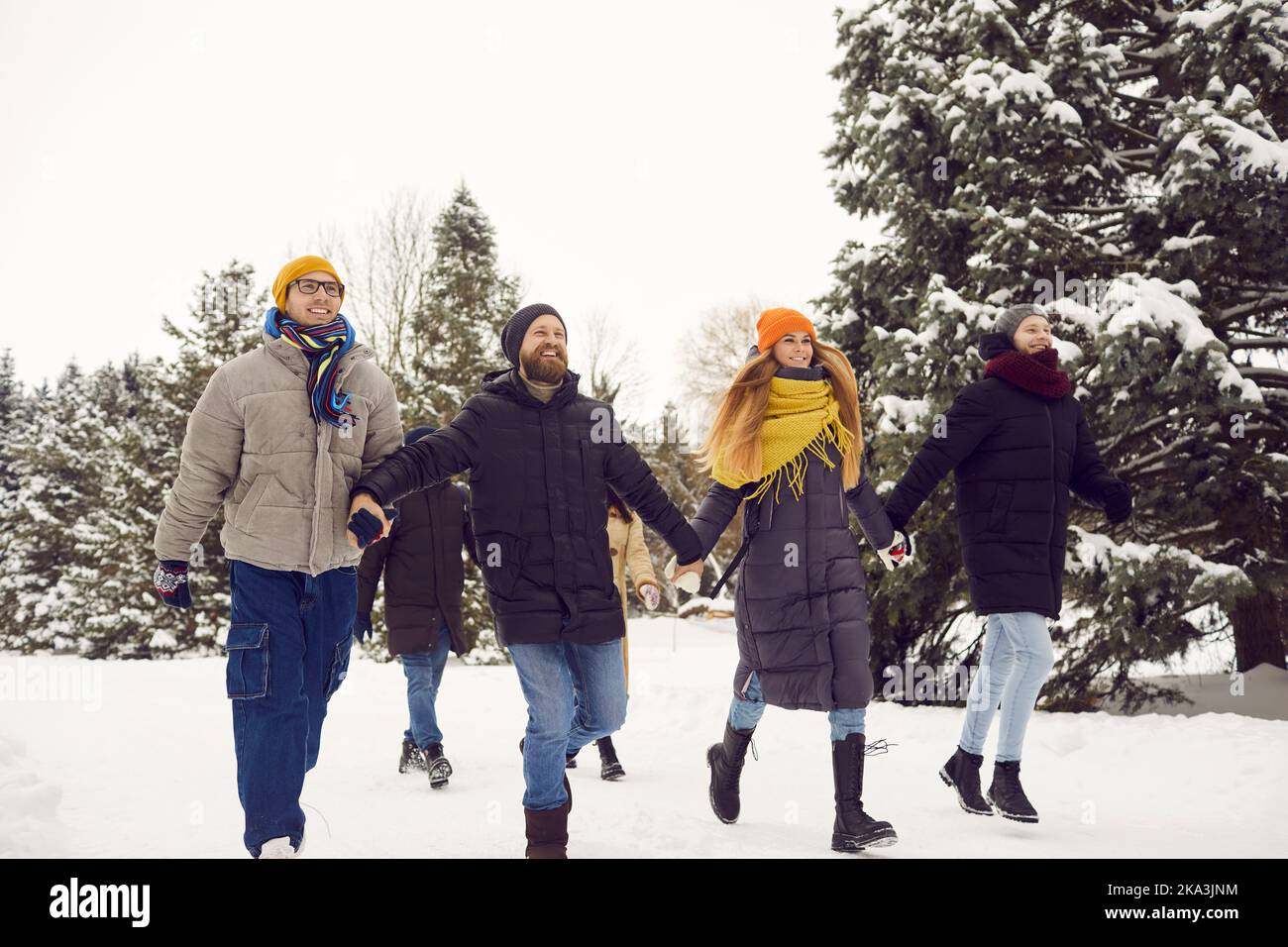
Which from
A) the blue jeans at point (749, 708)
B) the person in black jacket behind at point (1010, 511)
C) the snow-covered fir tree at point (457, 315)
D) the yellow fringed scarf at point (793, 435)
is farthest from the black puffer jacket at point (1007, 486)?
the snow-covered fir tree at point (457, 315)

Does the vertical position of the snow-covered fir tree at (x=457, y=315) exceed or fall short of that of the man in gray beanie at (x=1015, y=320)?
it exceeds it

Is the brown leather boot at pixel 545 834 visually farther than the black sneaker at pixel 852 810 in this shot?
No

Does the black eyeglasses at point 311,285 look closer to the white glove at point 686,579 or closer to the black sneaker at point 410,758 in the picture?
the white glove at point 686,579

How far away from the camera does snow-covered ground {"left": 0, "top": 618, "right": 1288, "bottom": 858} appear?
14.1 feet

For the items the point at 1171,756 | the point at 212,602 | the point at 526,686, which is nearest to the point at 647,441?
the point at 212,602

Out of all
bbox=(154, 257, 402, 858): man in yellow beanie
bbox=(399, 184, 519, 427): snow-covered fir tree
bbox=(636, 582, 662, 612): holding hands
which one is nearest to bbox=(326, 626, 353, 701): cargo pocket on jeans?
bbox=(154, 257, 402, 858): man in yellow beanie

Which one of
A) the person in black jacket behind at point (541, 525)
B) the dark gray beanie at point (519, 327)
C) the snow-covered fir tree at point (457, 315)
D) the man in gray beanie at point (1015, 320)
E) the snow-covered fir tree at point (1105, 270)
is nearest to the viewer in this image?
the person in black jacket behind at point (541, 525)

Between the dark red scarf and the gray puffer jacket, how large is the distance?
320 cm

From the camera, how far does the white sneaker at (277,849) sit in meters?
3.54

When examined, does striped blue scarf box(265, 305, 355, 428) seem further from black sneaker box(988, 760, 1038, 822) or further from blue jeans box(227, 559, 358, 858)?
black sneaker box(988, 760, 1038, 822)

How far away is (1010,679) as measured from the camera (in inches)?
189

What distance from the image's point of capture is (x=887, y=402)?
8125mm

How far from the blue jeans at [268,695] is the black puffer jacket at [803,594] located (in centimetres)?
182
